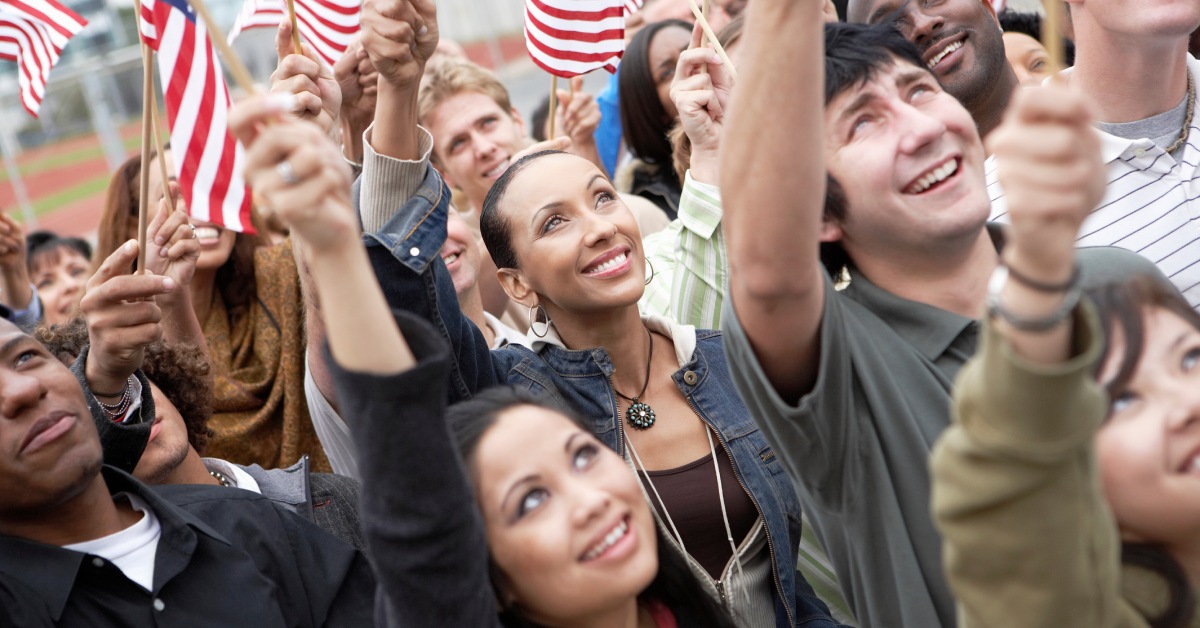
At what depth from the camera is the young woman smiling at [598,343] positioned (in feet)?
7.88

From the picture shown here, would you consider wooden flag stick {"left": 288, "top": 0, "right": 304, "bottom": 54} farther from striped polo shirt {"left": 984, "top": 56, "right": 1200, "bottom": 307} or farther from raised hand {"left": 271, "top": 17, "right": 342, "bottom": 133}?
striped polo shirt {"left": 984, "top": 56, "right": 1200, "bottom": 307}

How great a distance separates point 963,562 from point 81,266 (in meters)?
5.75

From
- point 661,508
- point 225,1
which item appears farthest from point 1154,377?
point 225,1

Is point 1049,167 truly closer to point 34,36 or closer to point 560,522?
point 560,522

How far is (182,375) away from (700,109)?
1495 millimetres

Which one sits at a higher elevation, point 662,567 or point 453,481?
point 453,481

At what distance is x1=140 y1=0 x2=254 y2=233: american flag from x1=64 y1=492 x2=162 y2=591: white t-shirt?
75cm

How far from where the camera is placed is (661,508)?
2.52 metres

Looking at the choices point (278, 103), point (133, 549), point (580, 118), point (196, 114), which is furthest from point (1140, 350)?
point (580, 118)

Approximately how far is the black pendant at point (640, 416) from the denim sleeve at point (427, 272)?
1.16 ft

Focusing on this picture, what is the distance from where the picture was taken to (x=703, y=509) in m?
2.53

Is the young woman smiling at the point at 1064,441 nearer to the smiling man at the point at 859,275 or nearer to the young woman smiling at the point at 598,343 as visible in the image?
the smiling man at the point at 859,275

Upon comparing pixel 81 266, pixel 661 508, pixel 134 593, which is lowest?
pixel 81 266

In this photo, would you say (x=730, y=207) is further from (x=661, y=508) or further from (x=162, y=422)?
(x=162, y=422)
